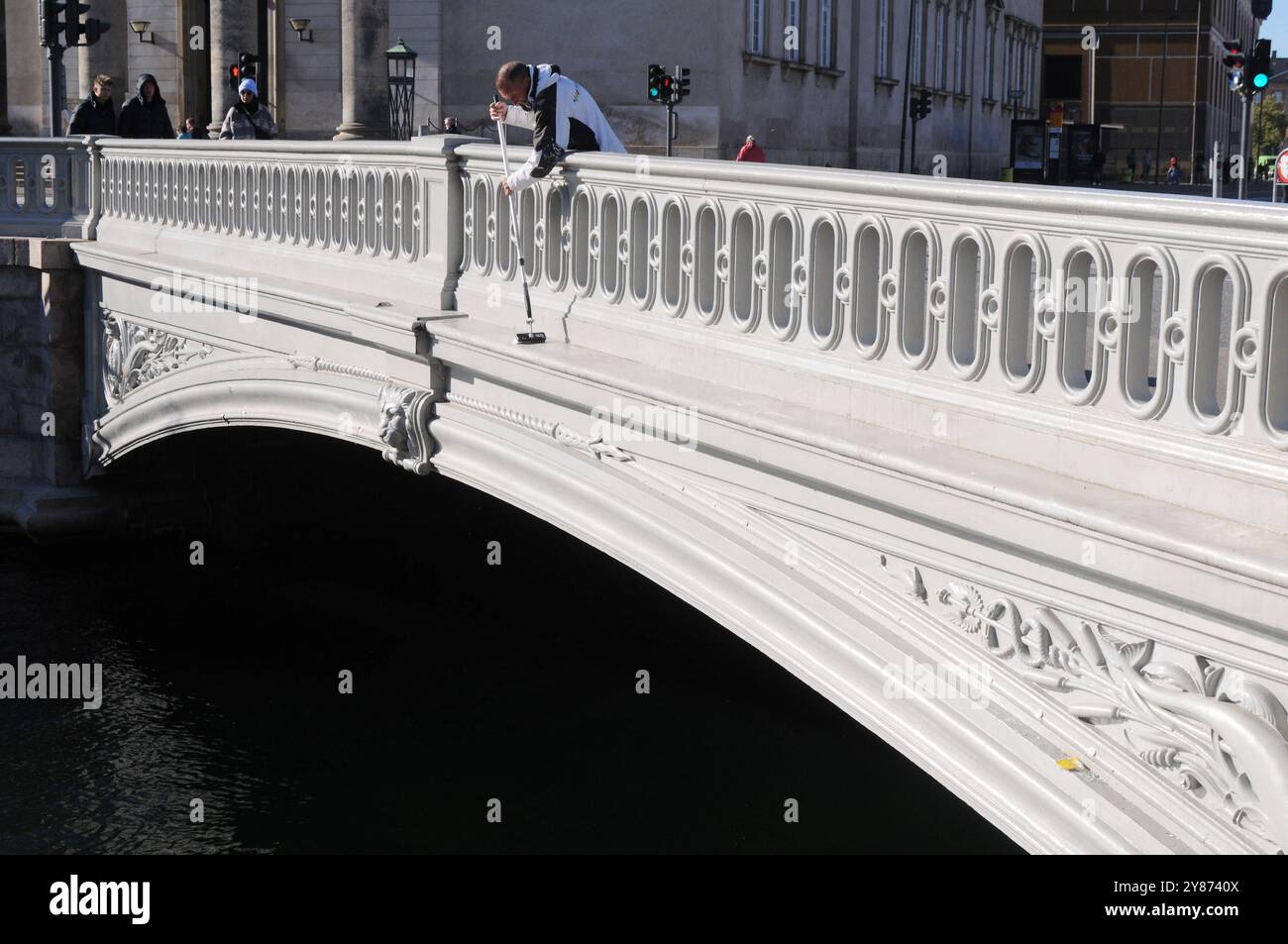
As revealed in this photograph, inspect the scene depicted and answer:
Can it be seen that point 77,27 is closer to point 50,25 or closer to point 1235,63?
point 50,25

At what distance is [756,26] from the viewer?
33.1m

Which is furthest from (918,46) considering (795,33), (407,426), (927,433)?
(927,433)

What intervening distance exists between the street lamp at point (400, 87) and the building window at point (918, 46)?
15092 mm

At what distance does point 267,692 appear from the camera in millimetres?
14344

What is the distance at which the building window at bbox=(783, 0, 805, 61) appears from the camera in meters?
34.2

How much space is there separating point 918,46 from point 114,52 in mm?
18251

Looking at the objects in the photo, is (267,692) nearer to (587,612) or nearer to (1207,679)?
(587,612)

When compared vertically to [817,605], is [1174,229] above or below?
above

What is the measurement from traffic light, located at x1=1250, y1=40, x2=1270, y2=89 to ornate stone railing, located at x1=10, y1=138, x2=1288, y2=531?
10.4 m

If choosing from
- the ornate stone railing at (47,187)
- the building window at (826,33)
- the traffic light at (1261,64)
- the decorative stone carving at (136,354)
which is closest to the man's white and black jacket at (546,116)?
the decorative stone carving at (136,354)

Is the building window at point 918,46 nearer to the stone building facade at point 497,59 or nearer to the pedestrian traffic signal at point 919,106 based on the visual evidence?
the stone building facade at point 497,59

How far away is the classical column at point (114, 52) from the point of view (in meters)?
33.5

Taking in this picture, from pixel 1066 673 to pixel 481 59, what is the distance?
1108 inches
